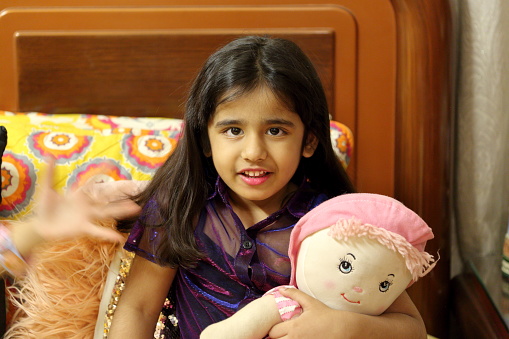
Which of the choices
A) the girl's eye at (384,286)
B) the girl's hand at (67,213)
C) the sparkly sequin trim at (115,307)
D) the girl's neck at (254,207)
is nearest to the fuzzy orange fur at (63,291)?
the sparkly sequin trim at (115,307)

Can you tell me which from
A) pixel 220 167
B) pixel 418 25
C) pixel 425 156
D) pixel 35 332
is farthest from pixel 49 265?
pixel 418 25

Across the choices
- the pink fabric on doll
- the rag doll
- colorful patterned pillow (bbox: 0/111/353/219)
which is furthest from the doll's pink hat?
colorful patterned pillow (bbox: 0/111/353/219)

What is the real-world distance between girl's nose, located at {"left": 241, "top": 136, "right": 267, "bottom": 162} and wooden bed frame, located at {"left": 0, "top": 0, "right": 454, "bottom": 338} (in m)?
0.63

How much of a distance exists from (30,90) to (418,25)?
3.34ft

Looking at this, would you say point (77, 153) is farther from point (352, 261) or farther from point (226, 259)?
point (352, 261)

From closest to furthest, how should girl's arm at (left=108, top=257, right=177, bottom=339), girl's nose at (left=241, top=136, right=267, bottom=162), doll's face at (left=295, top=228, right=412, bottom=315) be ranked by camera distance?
doll's face at (left=295, top=228, right=412, bottom=315)
girl's nose at (left=241, top=136, right=267, bottom=162)
girl's arm at (left=108, top=257, right=177, bottom=339)

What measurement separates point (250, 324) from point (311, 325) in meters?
0.09

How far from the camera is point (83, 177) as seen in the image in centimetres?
127

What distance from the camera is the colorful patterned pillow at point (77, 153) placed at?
1315mm

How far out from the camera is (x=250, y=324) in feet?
3.07

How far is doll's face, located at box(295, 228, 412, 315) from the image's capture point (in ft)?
2.95

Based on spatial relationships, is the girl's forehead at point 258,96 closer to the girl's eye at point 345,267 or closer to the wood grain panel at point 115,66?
the girl's eye at point 345,267

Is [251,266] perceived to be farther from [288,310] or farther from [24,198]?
[24,198]

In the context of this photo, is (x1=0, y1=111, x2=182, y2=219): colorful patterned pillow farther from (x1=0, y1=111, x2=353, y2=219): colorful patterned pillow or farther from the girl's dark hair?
the girl's dark hair
